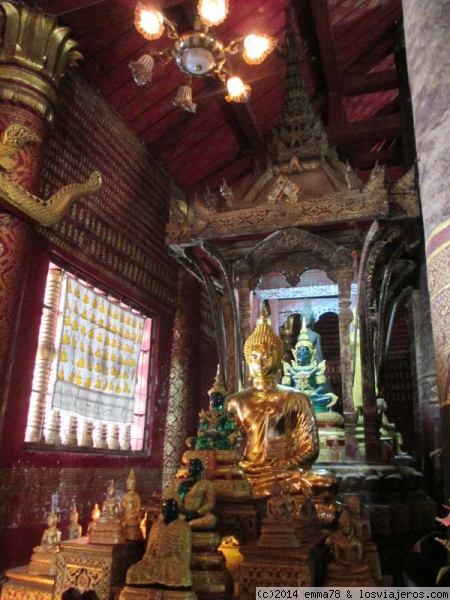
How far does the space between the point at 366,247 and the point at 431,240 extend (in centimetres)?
156

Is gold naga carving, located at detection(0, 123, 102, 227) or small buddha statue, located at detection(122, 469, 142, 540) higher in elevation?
gold naga carving, located at detection(0, 123, 102, 227)

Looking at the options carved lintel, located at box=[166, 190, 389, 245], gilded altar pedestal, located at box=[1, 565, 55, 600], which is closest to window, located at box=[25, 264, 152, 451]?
carved lintel, located at box=[166, 190, 389, 245]

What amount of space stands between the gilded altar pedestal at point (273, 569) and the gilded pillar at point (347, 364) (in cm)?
190

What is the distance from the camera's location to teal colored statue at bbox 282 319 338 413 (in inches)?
195

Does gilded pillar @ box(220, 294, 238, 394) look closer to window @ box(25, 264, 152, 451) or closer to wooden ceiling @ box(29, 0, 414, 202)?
window @ box(25, 264, 152, 451)

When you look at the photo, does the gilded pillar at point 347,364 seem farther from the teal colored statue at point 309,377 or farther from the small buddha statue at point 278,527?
the small buddha statue at point 278,527

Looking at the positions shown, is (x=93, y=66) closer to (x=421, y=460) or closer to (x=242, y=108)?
(x=242, y=108)

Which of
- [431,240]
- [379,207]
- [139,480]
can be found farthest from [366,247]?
[139,480]

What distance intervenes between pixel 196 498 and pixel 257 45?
3.78m

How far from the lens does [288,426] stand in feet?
12.0

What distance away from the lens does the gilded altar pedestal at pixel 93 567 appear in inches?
91.4

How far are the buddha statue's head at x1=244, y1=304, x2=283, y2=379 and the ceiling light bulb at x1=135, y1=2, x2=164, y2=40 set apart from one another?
2.60 meters

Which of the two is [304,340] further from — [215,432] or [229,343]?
[215,432]

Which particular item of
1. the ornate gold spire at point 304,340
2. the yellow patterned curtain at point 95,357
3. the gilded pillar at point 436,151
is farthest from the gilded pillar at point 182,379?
the gilded pillar at point 436,151
